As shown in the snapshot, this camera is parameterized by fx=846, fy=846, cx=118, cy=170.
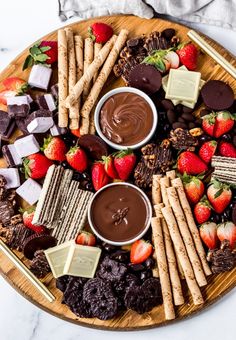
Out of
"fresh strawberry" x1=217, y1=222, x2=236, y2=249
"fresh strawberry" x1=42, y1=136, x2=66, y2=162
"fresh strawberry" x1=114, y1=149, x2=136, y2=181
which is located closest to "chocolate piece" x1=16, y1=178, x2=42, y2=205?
"fresh strawberry" x1=42, y1=136, x2=66, y2=162

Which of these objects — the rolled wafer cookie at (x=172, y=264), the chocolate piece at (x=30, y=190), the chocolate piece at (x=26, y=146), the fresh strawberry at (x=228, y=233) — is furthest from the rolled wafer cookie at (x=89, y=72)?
the fresh strawberry at (x=228, y=233)

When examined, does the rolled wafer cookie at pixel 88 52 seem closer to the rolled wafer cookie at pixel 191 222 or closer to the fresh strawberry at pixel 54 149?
the fresh strawberry at pixel 54 149

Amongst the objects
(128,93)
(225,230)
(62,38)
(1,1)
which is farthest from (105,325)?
(1,1)

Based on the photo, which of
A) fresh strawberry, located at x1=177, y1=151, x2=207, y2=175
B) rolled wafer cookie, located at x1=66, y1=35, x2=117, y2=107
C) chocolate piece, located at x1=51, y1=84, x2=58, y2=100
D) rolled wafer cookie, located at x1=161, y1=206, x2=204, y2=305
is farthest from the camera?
chocolate piece, located at x1=51, y1=84, x2=58, y2=100

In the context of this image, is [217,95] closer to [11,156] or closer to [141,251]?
[141,251]

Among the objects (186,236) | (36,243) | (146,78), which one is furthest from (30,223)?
(146,78)

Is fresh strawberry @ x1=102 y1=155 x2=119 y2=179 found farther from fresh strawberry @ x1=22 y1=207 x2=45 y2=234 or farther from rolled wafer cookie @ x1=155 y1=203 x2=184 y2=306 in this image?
fresh strawberry @ x1=22 y1=207 x2=45 y2=234
